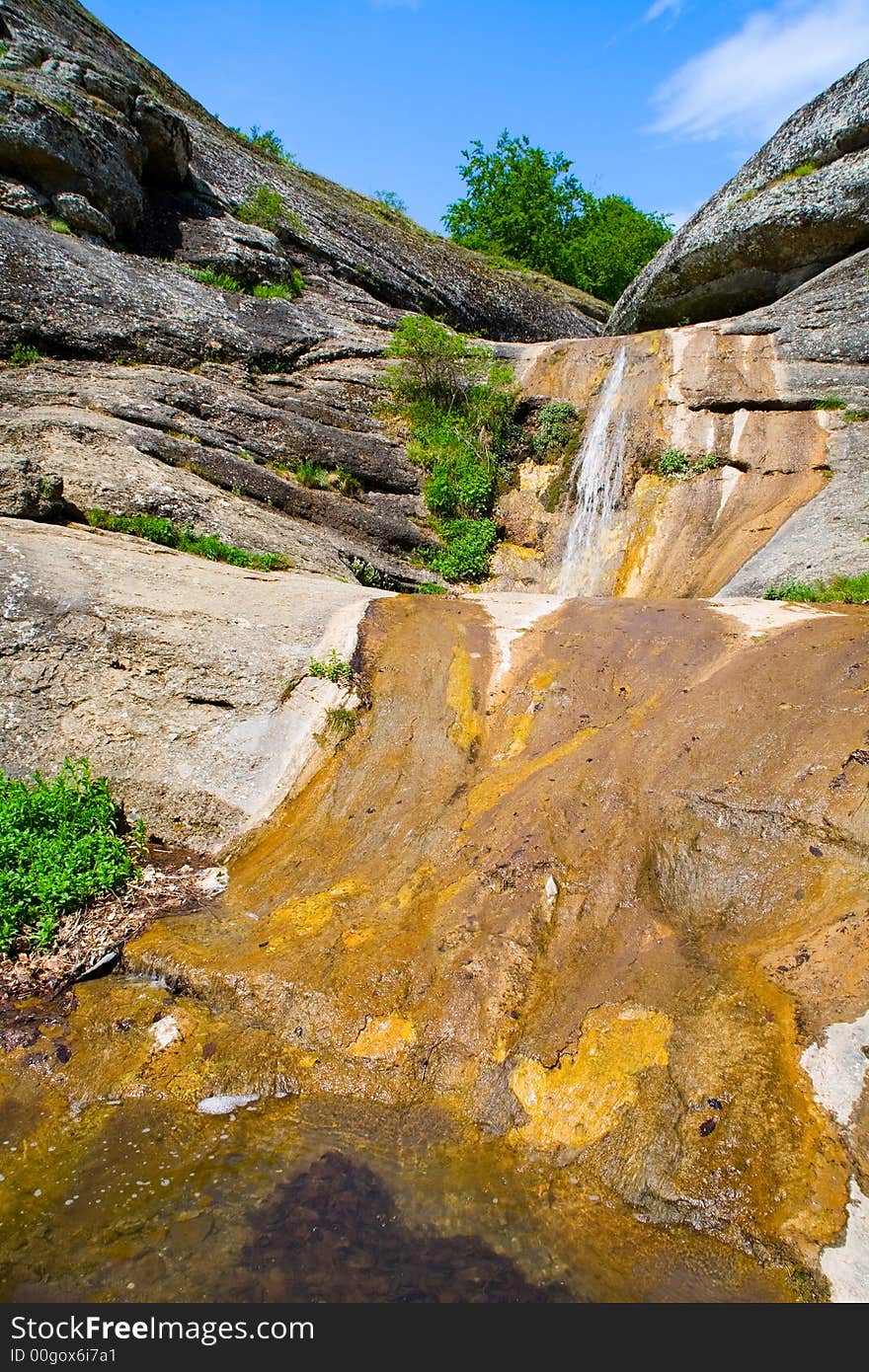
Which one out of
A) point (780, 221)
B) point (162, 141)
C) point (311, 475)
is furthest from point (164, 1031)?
point (162, 141)

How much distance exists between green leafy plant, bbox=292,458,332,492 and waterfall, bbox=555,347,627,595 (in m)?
4.40

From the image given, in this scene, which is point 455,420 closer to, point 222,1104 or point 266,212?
point 266,212

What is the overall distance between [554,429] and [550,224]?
2464 cm

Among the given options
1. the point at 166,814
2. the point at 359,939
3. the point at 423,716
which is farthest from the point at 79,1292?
the point at 423,716

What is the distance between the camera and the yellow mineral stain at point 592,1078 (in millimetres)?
3955

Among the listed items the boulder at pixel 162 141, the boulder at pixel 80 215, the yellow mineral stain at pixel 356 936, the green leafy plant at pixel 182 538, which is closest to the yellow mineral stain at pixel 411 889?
the yellow mineral stain at pixel 356 936

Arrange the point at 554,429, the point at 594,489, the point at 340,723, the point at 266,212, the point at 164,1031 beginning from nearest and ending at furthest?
the point at 164,1031, the point at 340,723, the point at 594,489, the point at 554,429, the point at 266,212

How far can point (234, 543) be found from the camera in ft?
36.2

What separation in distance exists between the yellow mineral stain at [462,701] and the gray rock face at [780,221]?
12.8 metres

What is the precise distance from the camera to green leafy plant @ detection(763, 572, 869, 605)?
855 cm

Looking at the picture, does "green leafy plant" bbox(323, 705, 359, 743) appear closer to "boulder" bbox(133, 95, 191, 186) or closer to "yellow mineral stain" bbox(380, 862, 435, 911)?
"yellow mineral stain" bbox(380, 862, 435, 911)

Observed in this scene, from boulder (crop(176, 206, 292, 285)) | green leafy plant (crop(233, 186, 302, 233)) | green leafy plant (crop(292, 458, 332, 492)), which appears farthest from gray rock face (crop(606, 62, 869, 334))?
green leafy plant (crop(292, 458, 332, 492))

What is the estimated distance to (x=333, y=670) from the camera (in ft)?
24.6

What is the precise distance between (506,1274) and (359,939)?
7.27 ft
